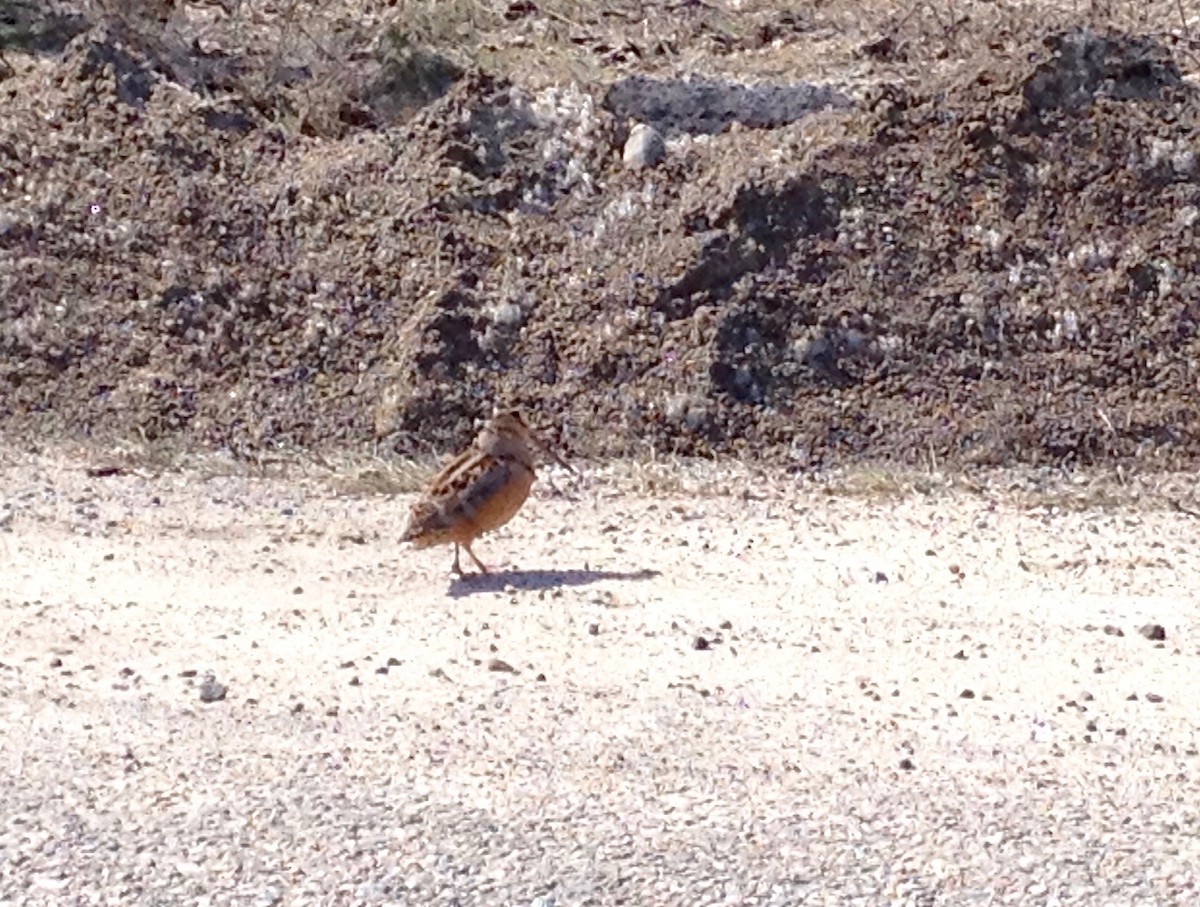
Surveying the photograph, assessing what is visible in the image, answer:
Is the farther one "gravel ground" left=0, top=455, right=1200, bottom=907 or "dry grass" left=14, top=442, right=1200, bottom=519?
"dry grass" left=14, top=442, right=1200, bottom=519

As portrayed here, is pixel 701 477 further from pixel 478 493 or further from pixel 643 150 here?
pixel 643 150

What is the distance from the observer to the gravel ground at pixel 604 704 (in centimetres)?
548

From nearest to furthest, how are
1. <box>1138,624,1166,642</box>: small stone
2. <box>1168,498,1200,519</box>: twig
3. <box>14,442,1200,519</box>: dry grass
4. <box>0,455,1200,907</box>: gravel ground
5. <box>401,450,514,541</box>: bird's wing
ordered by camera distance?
<box>0,455,1200,907</box>: gravel ground, <box>1138,624,1166,642</box>: small stone, <box>401,450,514,541</box>: bird's wing, <box>1168,498,1200,519</box>: twig, <box>14,442,1200,519</box>: dry grass

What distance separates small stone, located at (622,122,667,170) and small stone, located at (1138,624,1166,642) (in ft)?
16.0

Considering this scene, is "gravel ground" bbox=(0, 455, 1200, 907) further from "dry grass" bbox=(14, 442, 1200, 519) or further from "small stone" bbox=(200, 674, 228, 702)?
"dry grass" bbox=(14, 442, 1200, 519)

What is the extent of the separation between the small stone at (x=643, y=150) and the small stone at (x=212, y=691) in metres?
5.48

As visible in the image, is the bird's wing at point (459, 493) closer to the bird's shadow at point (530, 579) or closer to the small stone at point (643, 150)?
the bird's shadow at point (530, 579)

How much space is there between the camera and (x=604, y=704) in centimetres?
672

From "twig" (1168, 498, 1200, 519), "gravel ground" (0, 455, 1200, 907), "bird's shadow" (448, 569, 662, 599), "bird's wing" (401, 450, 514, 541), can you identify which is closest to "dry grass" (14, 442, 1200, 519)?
"twig" (1168, 498, 1200, 519)

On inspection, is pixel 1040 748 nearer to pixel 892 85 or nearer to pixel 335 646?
pixel 335 646

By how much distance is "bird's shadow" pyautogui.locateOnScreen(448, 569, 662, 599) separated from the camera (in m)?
8.20

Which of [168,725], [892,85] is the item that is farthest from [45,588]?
[892,85]

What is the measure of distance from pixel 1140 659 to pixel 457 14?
838 cm

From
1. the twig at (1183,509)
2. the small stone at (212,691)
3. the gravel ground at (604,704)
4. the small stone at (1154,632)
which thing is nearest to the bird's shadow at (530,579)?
the gravel ground at (604,704)
